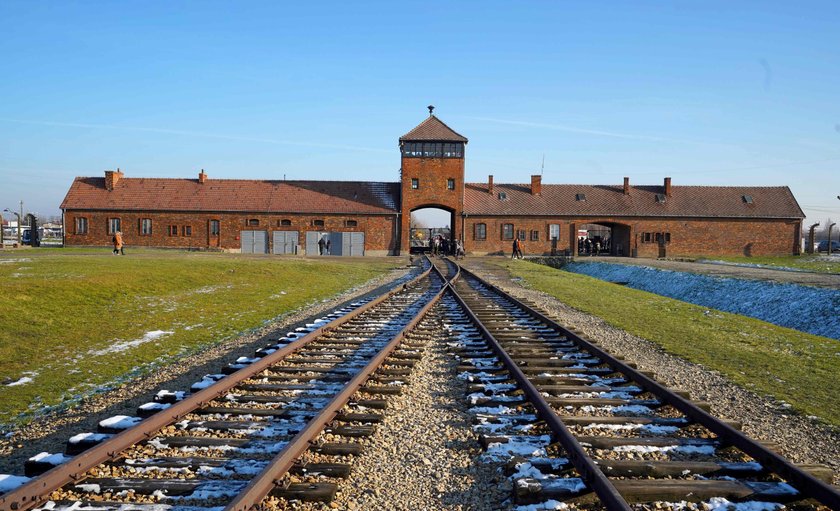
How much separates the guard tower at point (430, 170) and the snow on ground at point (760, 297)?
1938 cm

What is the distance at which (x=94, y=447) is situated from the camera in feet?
11.8

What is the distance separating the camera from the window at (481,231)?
4700cm

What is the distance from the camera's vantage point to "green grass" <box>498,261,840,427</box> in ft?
22.0

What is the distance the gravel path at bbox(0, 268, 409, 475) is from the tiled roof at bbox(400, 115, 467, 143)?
120 ft

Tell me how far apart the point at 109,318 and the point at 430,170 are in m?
36.1

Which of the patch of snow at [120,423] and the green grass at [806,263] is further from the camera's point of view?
the green grass at [806,263]

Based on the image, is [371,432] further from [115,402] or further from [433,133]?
[433,133]

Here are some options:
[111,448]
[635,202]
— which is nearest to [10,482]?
[111,448]

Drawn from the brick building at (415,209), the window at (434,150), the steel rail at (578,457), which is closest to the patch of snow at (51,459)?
the steel rail at (578,457)

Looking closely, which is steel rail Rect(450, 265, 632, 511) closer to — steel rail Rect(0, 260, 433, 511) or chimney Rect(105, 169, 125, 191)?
steel rail Rect(0, 260, 433, 511)

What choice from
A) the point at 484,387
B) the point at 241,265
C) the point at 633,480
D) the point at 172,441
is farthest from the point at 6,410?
the point at 241,265

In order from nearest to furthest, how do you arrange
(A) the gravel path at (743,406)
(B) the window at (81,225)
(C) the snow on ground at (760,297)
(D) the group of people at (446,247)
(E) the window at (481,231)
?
(A) the gravel path at (743,406) < (C) the snow on ground at (760,297) < (D) the group of people at (446,247) < (B) the window at (81,225) < (E) the window at (481,231)

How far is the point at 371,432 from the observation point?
4410mm

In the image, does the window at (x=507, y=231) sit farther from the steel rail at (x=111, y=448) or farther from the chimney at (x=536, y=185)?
the steel rail at (x=111, y=448)
